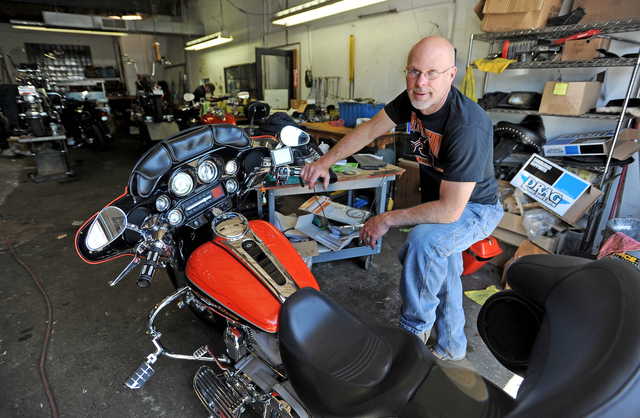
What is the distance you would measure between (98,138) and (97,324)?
20.7 feet

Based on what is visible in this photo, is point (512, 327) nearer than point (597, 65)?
Yes

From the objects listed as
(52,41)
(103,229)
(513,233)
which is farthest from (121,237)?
(52,41)

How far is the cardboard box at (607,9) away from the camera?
240cm

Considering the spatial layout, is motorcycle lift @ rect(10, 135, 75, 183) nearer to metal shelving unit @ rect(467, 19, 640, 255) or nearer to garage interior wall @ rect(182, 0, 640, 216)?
garage interior wall @ rect(182, 0, 640, 216)

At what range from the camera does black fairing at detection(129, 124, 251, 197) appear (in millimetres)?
1022

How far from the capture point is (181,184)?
1.11 meters

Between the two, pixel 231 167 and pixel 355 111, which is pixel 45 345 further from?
pixel 355 111

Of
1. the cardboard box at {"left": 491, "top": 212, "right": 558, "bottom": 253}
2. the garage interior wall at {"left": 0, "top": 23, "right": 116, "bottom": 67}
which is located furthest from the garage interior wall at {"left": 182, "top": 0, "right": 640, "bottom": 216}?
the garage interior wall at {"left": 0, "top": 23, "right": 116, "bottom": 67}

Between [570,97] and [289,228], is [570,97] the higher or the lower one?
the higher one

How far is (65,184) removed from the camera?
4.79m

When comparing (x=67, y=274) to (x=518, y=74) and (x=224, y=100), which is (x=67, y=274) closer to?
(x=518, y=74)

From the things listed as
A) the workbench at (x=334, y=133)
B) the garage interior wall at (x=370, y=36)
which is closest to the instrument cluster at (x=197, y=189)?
the workbench at (x=334, y=133)

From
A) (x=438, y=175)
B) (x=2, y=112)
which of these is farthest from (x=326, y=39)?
(x=2, y=112)

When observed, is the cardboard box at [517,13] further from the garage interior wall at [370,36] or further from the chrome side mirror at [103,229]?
the chrome side mirror at [103,229]
